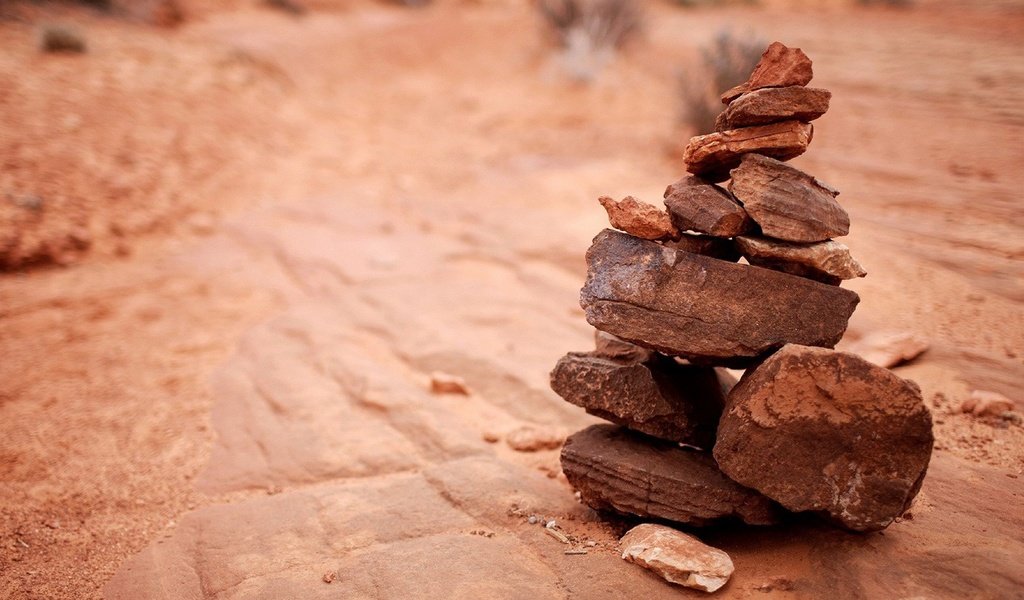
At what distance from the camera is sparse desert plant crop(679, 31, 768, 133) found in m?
8.08

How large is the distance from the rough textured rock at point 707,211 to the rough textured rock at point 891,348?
166 centimetres

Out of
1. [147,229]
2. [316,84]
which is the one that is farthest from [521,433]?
[316,84]

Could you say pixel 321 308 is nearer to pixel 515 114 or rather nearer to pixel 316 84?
pixel 515 114

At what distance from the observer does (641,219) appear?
9.29 ft

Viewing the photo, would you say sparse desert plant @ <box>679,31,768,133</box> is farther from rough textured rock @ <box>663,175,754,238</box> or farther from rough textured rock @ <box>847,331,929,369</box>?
rough textured rock @ <box>663,175,754,238</box>

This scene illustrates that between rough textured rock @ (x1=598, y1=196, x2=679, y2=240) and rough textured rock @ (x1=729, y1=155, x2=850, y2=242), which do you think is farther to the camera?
rough textured rock @ (x1=598, y1=196, x2=679, y2=240)

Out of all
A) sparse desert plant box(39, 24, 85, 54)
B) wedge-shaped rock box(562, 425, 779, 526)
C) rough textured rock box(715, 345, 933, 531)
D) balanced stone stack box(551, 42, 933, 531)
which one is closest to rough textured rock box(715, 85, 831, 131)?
balanced stone stack box(551, 42, 933, 531)

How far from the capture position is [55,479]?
11.8ft

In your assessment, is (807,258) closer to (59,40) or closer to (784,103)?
(784,103)

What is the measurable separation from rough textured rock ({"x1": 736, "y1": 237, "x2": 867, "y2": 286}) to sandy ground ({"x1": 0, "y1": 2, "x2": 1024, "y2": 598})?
1.11m

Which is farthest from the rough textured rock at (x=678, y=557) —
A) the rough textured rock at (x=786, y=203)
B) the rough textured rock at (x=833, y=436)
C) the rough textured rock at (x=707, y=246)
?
the rough textured rock at (x=786, y=203)

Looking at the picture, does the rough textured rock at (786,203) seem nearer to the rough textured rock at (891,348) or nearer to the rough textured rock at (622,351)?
the rough textured rock at (622,351)

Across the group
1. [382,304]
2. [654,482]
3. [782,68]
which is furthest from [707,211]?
[382,304]

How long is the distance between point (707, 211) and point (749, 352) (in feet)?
2.12
